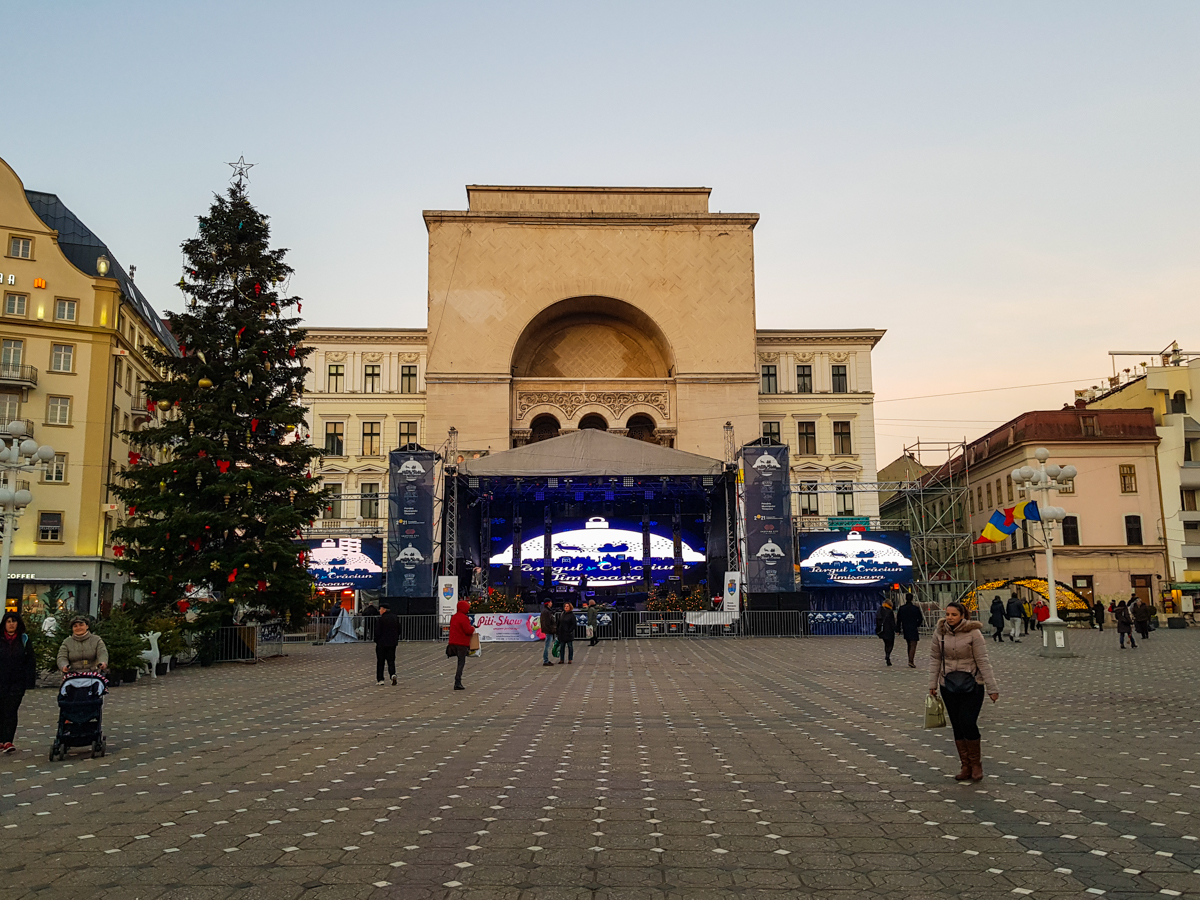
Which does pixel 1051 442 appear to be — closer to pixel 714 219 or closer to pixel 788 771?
pixel 714 219

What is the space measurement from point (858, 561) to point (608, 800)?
28.4 metres

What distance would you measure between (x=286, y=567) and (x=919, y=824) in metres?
20.0

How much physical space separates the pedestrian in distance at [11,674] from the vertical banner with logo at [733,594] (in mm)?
23944

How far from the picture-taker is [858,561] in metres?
34.0

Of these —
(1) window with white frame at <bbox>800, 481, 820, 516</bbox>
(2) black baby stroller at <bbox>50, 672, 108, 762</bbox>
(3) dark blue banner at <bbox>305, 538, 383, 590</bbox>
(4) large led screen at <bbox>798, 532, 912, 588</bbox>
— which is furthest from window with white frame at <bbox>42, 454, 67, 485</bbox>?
(1) window with white frame at <bbox>800, 481, 820, 516</bbox>

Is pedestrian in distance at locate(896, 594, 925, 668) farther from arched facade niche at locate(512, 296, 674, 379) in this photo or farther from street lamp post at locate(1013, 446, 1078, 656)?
arched facade niche at locate(512, 296, 674, 379)

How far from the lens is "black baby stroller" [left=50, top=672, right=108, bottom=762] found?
9.57 metres

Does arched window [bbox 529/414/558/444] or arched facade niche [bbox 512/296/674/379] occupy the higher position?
arched facade niche [bbox 512/296/674/379]

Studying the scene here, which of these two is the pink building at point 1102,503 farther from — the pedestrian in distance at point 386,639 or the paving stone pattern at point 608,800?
the pedestrian in distance at point 386,639

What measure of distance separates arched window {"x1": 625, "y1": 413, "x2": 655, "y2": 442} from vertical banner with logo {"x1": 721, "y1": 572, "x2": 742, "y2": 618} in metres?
17.2

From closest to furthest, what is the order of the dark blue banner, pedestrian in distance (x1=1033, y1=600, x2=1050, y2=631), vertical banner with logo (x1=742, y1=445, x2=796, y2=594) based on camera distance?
1. vertical banner with logo (x1=742, y1=445, x2=796, y2=594)
2. the dark blue banner
3. pedestrian in distance (x1=1033, y1=600, x2=1050, y2=631)

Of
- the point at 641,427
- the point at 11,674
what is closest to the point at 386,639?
the point at 11,674

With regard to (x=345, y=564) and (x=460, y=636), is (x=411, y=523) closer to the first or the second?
(x=345, y=564)

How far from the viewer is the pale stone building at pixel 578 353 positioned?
47.8 metres
